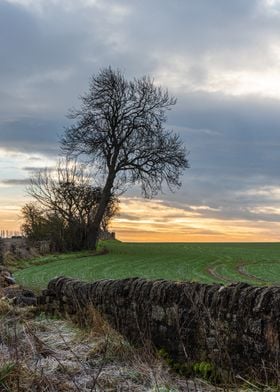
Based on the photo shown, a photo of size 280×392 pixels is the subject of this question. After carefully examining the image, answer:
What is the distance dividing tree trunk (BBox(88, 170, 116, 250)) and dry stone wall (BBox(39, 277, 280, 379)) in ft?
114

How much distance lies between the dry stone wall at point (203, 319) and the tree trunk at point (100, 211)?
34811 mm

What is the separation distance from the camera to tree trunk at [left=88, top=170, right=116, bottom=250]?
151 feet

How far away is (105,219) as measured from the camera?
52.0 meters

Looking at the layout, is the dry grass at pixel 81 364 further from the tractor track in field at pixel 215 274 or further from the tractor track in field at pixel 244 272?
the tractor track in field at pixel 215 274

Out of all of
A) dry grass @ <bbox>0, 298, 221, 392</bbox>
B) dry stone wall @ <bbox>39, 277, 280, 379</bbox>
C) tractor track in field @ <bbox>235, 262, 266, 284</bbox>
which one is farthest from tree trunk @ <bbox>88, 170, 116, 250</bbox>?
dry grass @ <bbox>0, 298, 221, 392</bbox>

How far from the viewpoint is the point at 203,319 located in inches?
325

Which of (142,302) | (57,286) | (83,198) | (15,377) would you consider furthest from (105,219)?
(15,377)

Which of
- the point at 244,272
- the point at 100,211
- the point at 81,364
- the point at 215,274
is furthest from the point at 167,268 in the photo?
the point at 81,364

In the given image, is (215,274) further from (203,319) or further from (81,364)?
(81,364)

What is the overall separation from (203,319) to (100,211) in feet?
125

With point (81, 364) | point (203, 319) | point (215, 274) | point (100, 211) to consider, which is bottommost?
point (81, 364)

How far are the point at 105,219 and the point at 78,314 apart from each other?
40.3m

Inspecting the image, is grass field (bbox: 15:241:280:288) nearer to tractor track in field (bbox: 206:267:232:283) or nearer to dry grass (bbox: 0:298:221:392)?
tractor track in field (bbox: 206:267:232:283)

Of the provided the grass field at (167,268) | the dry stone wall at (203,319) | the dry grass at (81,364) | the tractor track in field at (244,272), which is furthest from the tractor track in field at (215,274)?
the dry grass at (81,364)
